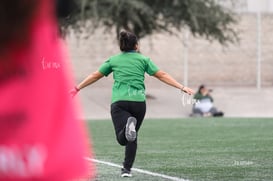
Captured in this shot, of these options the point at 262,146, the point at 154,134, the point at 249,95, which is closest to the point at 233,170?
the point at 262,146

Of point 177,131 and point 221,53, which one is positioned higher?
point 221,53

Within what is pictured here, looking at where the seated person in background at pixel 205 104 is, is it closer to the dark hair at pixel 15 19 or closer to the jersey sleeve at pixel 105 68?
the jersey sleeve at pixel 105 68

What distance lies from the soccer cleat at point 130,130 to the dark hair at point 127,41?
83 centimetres

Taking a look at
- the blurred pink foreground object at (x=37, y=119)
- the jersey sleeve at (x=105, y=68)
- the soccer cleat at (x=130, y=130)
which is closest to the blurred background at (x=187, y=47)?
the jersey sleeve at (x=105, y=68)

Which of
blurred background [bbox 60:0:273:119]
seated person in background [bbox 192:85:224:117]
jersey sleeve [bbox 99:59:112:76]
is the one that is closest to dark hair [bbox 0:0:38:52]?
jersey sleeve [bbox 99:59:112:76]

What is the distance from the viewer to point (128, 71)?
10492 millimetres

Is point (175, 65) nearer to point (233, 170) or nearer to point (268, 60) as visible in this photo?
point (268, 60)

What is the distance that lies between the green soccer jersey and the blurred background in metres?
22.2

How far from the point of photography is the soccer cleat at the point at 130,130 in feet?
33.5

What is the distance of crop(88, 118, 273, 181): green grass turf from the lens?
11188mm

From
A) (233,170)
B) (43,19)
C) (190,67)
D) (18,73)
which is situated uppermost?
(190,67)

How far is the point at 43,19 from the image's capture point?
108 inches

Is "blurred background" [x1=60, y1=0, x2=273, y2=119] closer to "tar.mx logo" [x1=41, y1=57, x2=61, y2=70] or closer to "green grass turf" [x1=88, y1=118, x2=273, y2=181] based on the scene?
"green grass turf" [x1=88, y1=118, x2=273, y2=181]

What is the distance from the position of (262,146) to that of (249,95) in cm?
2421
